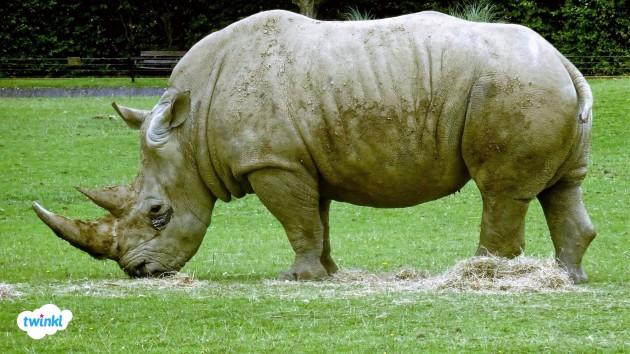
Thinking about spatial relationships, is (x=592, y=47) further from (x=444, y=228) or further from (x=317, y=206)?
(x=317, y=206)

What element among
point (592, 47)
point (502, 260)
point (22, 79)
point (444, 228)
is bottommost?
point (22, 79)

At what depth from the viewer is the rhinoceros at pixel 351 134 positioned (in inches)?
452

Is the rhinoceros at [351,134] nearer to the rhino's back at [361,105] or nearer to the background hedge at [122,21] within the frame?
the rhino's back at [361,105]

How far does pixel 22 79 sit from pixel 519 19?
565 inches

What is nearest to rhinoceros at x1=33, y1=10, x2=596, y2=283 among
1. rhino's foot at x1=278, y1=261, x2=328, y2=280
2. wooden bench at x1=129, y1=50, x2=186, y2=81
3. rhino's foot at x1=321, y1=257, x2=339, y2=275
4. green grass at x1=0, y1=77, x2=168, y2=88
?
rhino's foot at x1=278, y1=261, x2=328, y2=280

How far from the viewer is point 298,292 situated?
36.1 feet

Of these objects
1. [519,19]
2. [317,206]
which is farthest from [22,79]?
[317,206]

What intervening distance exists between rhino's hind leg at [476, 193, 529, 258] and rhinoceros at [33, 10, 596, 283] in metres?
0.01

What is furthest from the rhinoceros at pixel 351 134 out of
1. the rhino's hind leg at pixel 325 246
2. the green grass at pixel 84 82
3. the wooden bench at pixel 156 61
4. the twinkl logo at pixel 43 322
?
the wooden bench at pixel 156 61

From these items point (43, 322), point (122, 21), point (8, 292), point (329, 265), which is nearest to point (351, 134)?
point (329, 265)

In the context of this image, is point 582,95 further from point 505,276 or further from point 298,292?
point 298,292

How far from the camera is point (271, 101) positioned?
39.0 ft

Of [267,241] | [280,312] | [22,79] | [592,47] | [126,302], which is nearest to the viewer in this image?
[280,312]

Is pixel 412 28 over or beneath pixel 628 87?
over
